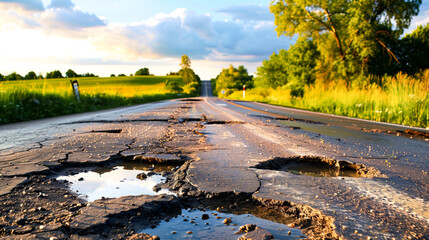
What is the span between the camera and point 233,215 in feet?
6.38

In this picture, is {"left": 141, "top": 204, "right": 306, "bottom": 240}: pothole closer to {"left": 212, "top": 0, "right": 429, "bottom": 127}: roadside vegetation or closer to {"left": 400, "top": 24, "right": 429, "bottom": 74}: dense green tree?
{"left": 212, "top": 0, "right": 429, "bottom": 127}: roadside vegetation

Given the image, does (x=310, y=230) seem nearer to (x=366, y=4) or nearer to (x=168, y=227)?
(x=168, y=227)

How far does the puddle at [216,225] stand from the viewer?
5.41 ft

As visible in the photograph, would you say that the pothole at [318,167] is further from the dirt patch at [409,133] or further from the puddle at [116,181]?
the dirt patch at [409,133]

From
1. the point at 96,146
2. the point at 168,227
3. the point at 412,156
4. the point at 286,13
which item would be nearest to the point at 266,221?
the point at 168,227

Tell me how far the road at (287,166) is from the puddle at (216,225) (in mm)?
160

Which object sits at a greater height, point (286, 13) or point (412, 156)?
point (286, 13)

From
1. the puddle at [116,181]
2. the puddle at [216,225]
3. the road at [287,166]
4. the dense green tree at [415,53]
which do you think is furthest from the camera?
the dense green tree at [415,53]

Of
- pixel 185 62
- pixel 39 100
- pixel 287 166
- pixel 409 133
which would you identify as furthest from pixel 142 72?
pixel 287 166

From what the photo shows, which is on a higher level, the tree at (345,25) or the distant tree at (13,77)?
the tree at (345,25)

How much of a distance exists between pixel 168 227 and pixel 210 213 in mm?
325

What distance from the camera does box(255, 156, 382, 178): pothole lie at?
2.97 metres

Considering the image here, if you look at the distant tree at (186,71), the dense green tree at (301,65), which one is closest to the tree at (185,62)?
the distant tree at (186,71)

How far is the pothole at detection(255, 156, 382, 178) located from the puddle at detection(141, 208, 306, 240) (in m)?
1.18
